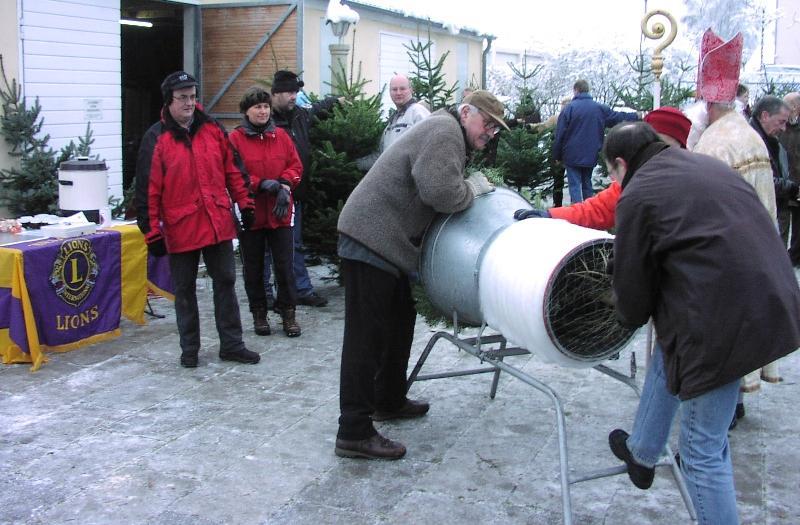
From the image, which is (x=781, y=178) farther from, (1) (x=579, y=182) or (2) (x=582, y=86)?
(2) (x=582, y=86)

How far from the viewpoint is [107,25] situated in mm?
9797

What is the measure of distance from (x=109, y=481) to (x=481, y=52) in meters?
17.8

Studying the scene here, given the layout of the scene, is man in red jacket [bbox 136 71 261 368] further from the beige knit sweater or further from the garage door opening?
the garage door opening

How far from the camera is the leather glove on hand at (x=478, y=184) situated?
4.20m

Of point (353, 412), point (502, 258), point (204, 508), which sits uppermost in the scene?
point (502, 258)

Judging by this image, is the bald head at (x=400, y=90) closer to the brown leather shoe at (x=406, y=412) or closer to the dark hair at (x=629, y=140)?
the brown leather shoe at (x=406, y=412)

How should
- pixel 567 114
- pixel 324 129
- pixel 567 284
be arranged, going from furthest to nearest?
pixel 567 114
pixel 324 129
pixel 567 284

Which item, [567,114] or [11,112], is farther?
[567,114]

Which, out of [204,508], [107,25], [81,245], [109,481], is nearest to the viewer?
[204,508]

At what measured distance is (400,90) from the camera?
781cm

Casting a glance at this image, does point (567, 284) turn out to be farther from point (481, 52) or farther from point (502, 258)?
point (481, 52)

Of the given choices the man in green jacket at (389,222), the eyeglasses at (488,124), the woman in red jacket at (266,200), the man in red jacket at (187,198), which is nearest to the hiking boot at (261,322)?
the woman in red jacket at (266,200)

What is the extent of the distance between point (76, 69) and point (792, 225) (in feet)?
25.1

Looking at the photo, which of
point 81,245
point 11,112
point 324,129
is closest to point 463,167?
point 81,245
